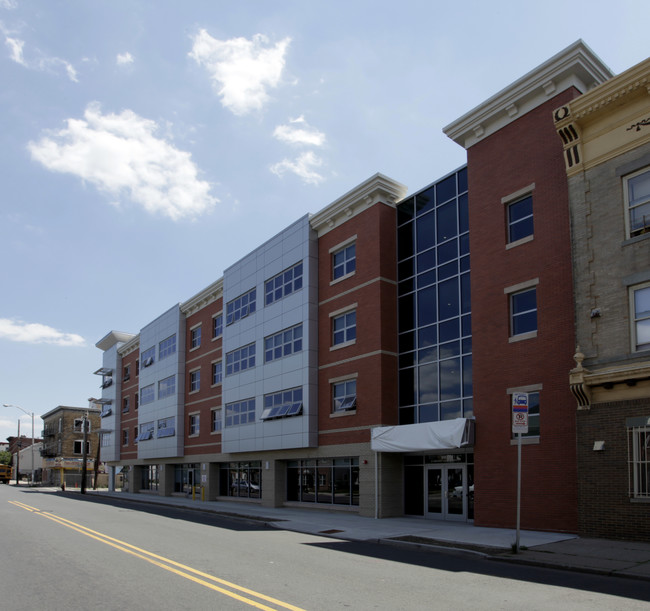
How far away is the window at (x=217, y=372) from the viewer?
39969 mm

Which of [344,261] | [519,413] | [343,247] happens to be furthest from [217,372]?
[519,413]

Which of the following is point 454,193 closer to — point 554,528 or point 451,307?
point 451,307

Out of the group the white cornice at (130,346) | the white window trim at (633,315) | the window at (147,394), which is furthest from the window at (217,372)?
the white window trim at (633,315)

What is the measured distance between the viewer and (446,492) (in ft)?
74.1

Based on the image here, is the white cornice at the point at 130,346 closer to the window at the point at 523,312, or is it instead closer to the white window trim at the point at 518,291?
the white window trim at the point at 518,291

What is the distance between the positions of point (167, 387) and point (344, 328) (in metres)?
23.3

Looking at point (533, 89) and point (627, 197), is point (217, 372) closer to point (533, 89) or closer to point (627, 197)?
point (533, 89)

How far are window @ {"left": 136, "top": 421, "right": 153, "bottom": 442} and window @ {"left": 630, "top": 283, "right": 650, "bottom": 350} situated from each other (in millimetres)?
40386

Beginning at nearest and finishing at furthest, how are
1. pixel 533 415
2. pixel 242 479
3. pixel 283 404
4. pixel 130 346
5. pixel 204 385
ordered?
pixel 533 415
pixel 283 404
pixel 242 479
pixel 204 385
pixel 130 346

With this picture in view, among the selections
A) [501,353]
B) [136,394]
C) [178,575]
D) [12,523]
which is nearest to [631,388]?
[501,353]

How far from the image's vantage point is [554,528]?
685 inches

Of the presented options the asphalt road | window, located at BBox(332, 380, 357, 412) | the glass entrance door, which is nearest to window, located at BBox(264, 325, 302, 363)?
window, located at BBox(332, 380, 357, 412)

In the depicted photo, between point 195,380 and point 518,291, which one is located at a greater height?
point 518,291

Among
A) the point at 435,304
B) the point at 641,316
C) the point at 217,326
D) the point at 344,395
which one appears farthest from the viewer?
the point at 217,326
